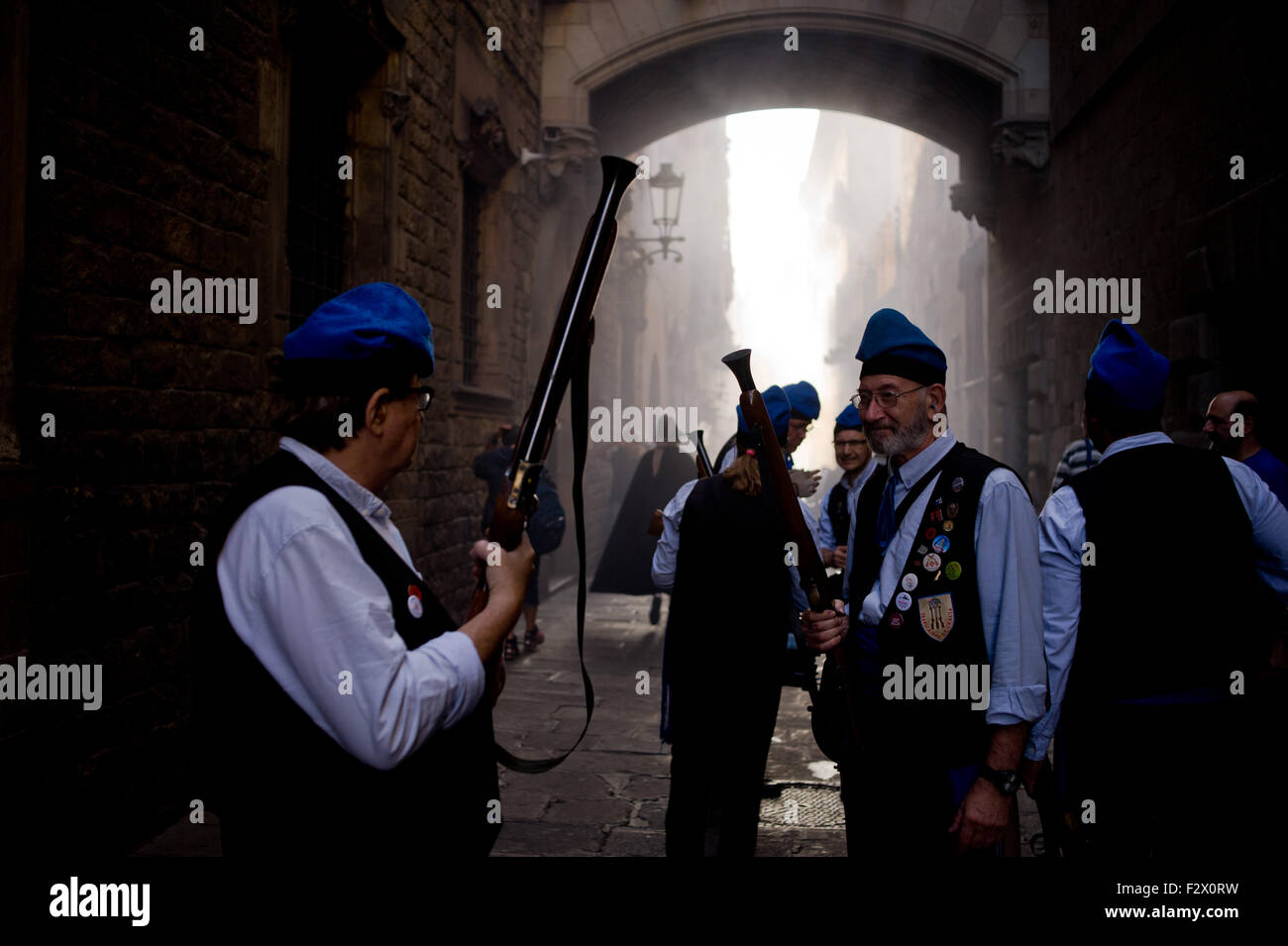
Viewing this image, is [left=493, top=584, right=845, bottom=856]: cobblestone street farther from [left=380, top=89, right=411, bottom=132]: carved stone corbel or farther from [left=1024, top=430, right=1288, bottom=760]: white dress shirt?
[left=380, top=89, right=411, bottom=132]: carved stone corbel

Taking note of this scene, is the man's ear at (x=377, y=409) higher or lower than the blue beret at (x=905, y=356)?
lower

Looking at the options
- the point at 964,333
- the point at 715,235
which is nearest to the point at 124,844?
the point at 964,333

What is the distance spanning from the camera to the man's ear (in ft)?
5.32

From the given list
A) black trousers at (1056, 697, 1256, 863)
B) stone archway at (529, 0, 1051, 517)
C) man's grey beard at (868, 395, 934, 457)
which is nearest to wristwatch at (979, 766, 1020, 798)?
black trousers at (1056, 697, 1256, 863)

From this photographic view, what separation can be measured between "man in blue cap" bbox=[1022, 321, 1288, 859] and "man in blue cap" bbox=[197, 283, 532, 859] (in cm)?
160

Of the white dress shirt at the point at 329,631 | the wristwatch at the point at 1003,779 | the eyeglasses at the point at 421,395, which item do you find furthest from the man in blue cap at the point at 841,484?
the white dress shirt at the point at 329,631

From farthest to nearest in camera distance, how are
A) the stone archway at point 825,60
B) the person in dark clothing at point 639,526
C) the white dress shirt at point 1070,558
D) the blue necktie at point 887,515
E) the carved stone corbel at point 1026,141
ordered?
the stone archway at point 825,60 < the carved stone corbel at point 1026,141 < the person in dark clothing at point 639,526 < the blue necktie at point 887,515 < the white dress shirt at point 1070,558

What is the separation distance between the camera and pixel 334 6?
5.66 meters

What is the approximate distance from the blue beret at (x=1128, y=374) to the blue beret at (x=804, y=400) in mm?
2110

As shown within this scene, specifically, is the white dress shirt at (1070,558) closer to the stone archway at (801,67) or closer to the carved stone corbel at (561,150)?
the stone archway at (801,67)

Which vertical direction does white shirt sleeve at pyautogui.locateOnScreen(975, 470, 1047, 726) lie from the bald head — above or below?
below

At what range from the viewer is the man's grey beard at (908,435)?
243 centimetres
